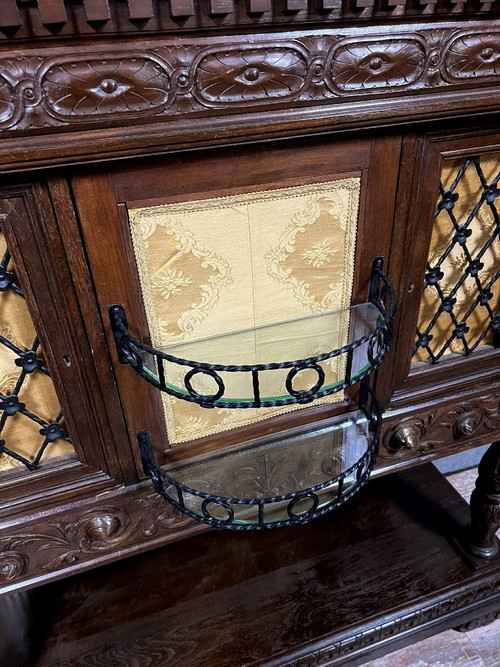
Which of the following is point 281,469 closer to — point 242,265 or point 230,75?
point 242,265

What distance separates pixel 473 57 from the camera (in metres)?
0.50

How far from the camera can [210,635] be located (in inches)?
36.3

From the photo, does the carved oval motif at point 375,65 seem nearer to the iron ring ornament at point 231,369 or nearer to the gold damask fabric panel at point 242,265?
the gold damask fabric panel at point 242,265

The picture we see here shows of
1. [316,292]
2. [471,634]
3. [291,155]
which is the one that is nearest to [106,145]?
[291,155]

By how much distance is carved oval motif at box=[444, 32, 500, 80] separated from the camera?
49 cm

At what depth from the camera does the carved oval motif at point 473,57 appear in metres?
0.49

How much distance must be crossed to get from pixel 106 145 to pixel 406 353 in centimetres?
48

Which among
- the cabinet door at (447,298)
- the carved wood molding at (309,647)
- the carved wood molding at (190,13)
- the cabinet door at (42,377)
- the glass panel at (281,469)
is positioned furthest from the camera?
the carved wood molding at (309,647)

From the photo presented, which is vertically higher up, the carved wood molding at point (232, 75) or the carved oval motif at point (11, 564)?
the carved wood molding at point (232, 75)

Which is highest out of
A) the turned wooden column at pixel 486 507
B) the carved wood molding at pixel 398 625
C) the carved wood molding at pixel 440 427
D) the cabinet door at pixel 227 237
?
the cabinet door at pixel 227 237

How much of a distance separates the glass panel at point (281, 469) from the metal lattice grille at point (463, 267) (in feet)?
0.54

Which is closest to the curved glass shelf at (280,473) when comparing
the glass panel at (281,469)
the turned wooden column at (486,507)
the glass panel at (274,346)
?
the glass panel at (281,469)

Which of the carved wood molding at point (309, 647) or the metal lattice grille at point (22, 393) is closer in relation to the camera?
the metal lattice grille at point (22, 393)

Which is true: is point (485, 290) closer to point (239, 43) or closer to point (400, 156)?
point (400, 156)
